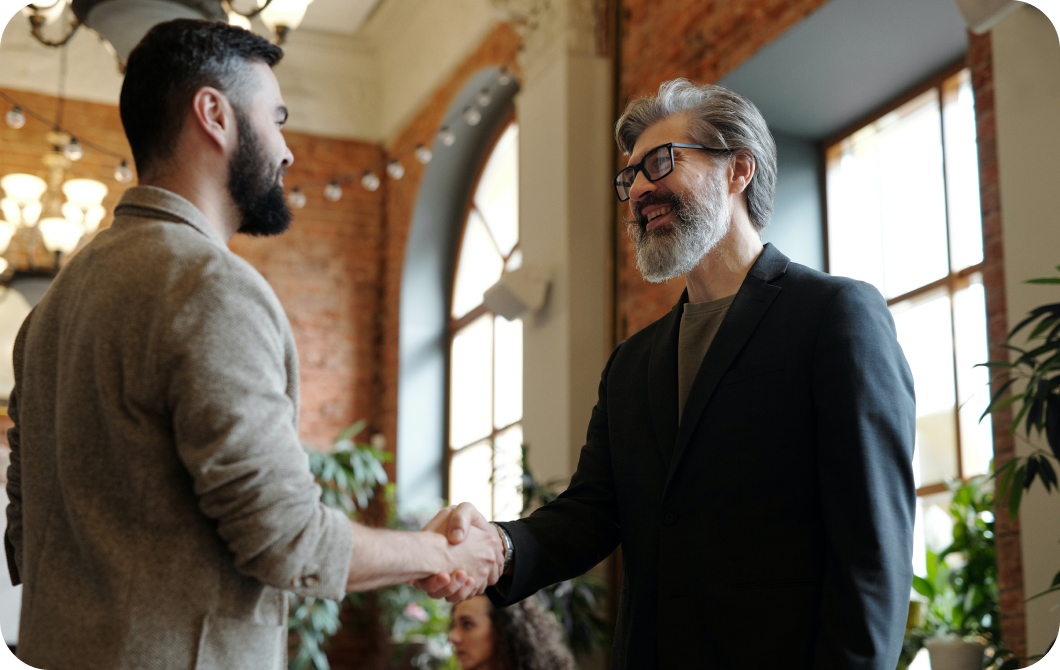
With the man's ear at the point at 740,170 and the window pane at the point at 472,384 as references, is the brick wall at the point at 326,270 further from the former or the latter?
the man's ear at the point at 740,170

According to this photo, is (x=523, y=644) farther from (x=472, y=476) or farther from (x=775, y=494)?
(x=472, y=476)

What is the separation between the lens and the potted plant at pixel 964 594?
3.23m

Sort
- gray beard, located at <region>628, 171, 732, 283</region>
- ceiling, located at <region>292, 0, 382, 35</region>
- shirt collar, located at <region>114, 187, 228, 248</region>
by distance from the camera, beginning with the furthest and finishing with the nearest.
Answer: ceiling, located at <region>292, 0, 382, 35</region>
gray beard, located at <region>628, 171, 732, 283</region>
shirt collar, located at <region>114, 187, 228, 248</region>

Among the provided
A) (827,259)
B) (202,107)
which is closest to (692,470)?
(202,107)

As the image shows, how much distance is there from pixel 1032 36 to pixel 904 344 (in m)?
1.58

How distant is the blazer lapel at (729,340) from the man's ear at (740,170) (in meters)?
0.31

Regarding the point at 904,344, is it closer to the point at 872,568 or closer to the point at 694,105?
the point at 694,105

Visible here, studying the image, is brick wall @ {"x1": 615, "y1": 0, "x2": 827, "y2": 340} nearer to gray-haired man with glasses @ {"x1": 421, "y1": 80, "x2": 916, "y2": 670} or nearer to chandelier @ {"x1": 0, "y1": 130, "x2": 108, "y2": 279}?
gray-haired man with glasses @ {"x1": 421, "y1": 80, "x2": 916, "y2": 670}

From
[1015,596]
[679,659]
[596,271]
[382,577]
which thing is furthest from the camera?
[596,271]

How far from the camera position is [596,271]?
5543 mm

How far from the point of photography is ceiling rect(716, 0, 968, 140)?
13.7ft

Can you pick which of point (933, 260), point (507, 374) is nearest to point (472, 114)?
point (507, 374)

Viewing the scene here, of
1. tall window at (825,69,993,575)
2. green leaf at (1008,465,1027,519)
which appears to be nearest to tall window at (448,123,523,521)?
tall window at (825,69,993,575)

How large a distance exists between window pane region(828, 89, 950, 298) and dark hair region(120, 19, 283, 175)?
345cm
